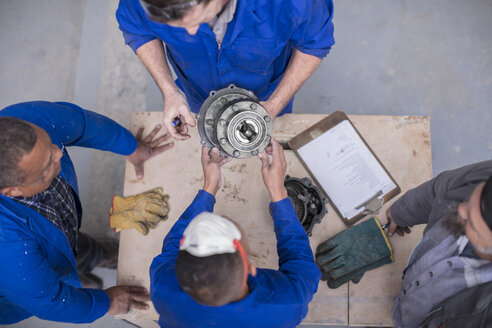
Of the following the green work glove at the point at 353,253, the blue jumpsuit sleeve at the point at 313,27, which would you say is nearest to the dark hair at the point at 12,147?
the blue jumpsuit sleeve at the point at 313,27

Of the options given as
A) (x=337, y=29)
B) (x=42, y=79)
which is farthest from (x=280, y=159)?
(x=42, y=79)

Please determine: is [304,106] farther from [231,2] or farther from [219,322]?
[219,322]

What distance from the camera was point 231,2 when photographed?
107 cm

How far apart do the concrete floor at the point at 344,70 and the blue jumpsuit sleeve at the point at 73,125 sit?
1.00m

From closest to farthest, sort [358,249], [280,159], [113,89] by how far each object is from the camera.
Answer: [280,159]
[358,249]
[113,89]

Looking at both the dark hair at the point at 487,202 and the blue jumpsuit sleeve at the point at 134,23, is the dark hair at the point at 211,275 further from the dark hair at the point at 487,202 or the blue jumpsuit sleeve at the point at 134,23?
the blue jumpsuit sleeve at the point at 134,23

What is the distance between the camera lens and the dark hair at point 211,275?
0.95m

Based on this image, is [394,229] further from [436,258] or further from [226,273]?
[226,273]

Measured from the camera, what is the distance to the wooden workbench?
1.49m

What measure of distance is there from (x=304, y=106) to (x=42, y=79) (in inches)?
81.1

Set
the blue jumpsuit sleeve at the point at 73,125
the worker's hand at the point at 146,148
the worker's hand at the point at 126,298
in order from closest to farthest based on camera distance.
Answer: the blue jumpsuit sleeve at the point at 73,125 → the worker's hand at the point at 126,298 → the worker's hand at the point at 146,148

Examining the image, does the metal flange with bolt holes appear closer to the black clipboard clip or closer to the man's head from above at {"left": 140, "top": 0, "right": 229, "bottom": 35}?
the man's head from above at {"left": 140, "top": 0, "right": 229, "bottom": 35}

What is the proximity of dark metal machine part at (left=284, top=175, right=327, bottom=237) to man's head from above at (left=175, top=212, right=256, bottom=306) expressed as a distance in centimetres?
54

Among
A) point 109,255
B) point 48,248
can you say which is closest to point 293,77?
point 48,248
